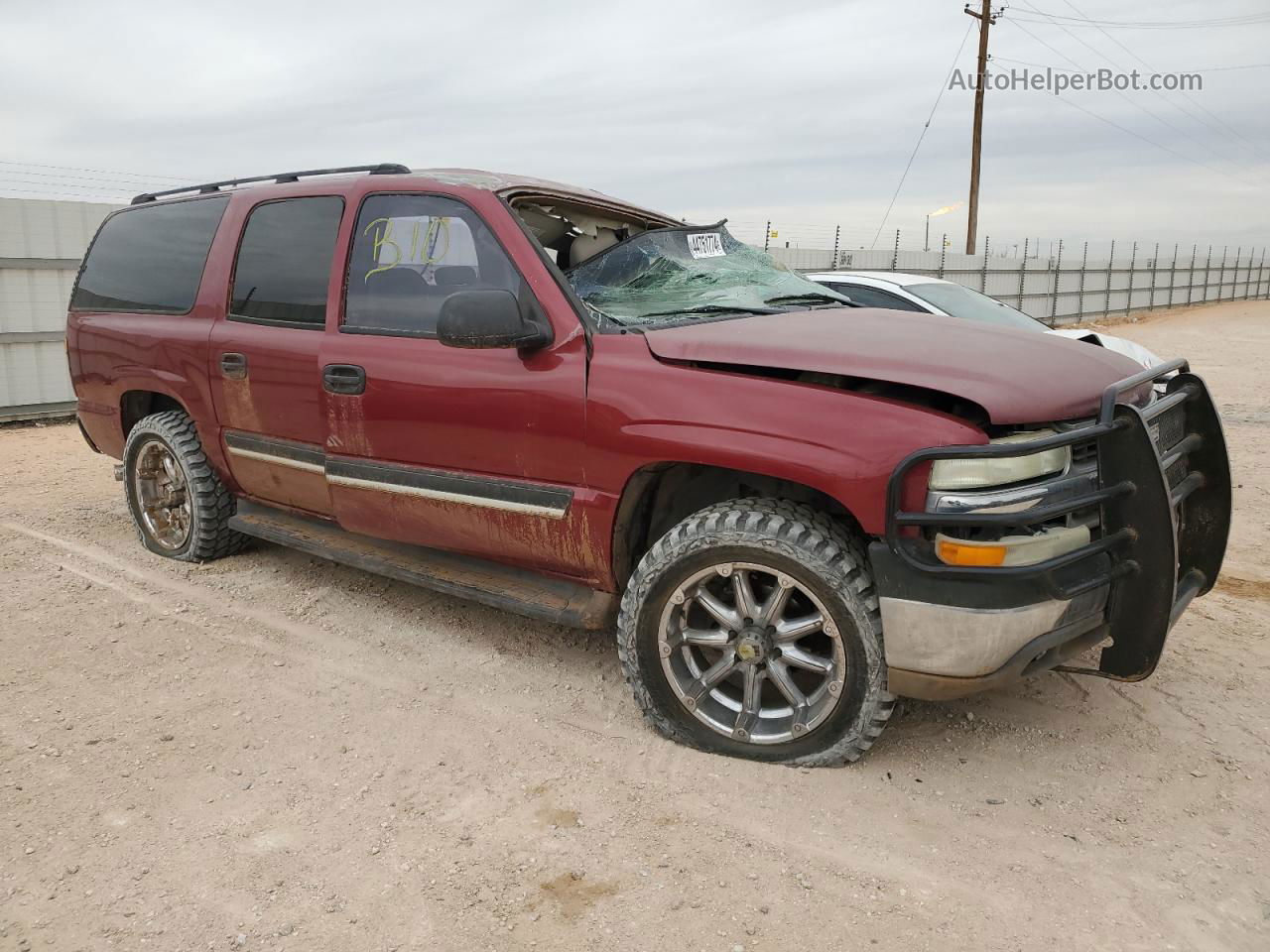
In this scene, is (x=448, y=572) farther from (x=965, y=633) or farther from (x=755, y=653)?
(x=965, y=633)

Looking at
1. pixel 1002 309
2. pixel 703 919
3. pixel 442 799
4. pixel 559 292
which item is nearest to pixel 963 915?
pixel 703 919

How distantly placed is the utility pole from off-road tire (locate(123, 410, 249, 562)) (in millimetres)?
23323

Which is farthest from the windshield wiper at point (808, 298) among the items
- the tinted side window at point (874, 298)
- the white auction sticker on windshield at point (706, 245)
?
the tinted side window at point (874, 298)

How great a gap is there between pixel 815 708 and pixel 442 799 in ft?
3.78

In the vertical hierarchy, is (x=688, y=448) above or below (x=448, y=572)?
above

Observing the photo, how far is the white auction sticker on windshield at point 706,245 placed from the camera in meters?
4.05

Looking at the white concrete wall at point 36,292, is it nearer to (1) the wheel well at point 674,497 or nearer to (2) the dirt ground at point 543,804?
(2) the dirt ground at point 543,804

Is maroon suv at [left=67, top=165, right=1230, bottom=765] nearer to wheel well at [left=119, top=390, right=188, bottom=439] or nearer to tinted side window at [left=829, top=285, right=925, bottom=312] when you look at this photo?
wheel well at [left=119, top=390, right=188, bottom=439]

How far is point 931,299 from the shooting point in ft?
23.1

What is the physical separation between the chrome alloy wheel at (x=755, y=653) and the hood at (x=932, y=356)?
65 centimetres

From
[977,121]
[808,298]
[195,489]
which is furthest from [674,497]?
[977,121]

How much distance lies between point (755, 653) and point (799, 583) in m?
0.29

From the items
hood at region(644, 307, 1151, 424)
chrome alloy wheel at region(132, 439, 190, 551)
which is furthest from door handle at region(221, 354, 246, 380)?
hood at region(644, 307, 1151, 424)

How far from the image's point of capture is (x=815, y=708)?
2910mm
